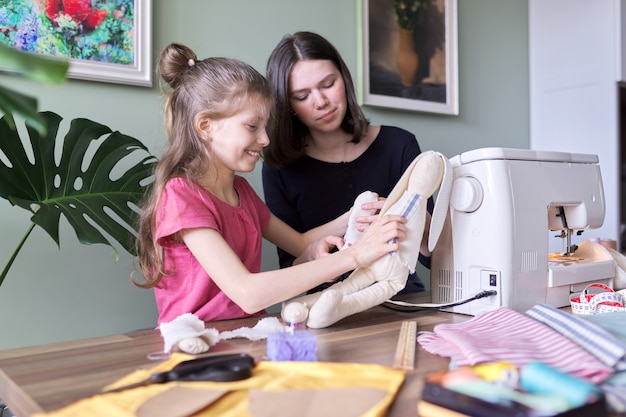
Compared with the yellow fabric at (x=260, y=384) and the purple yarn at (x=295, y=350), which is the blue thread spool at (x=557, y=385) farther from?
the purple yarn at (x=295, y=350)

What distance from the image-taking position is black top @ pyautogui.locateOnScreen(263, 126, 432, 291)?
1.70 metres

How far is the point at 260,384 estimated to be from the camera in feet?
2.13

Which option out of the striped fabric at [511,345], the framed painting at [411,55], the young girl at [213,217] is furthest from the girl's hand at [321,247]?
the framed painting at [411,55]

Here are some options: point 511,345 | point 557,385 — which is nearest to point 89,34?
point 511,345

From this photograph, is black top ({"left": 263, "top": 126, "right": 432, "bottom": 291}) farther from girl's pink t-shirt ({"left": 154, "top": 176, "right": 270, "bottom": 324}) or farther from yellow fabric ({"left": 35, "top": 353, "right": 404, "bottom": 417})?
yellow fabric ({"left": 35, "top": 353, "right": 404, "bottom": 417})

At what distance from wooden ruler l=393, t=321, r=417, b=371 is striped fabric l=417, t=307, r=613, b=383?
0.06 feet

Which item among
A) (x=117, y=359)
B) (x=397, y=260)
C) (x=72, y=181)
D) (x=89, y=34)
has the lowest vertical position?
(x=117, y=359)

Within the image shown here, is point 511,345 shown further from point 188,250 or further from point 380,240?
point 188,250

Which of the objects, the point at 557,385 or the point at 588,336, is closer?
the point at 557,385

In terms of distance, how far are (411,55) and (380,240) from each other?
146cm

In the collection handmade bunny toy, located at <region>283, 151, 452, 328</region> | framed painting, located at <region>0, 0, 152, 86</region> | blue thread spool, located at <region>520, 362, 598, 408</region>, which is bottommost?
blue thread spool, located at <region>520, 362, 598, 408</region>

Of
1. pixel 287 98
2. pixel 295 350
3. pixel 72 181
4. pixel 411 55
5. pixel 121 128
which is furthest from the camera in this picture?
pixel 411 55

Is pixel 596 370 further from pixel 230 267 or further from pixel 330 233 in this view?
pixel 330 233

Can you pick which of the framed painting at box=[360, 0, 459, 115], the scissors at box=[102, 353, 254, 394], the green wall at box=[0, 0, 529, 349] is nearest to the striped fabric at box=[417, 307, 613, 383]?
the scissors at box=[102, 353, 254, 394]
